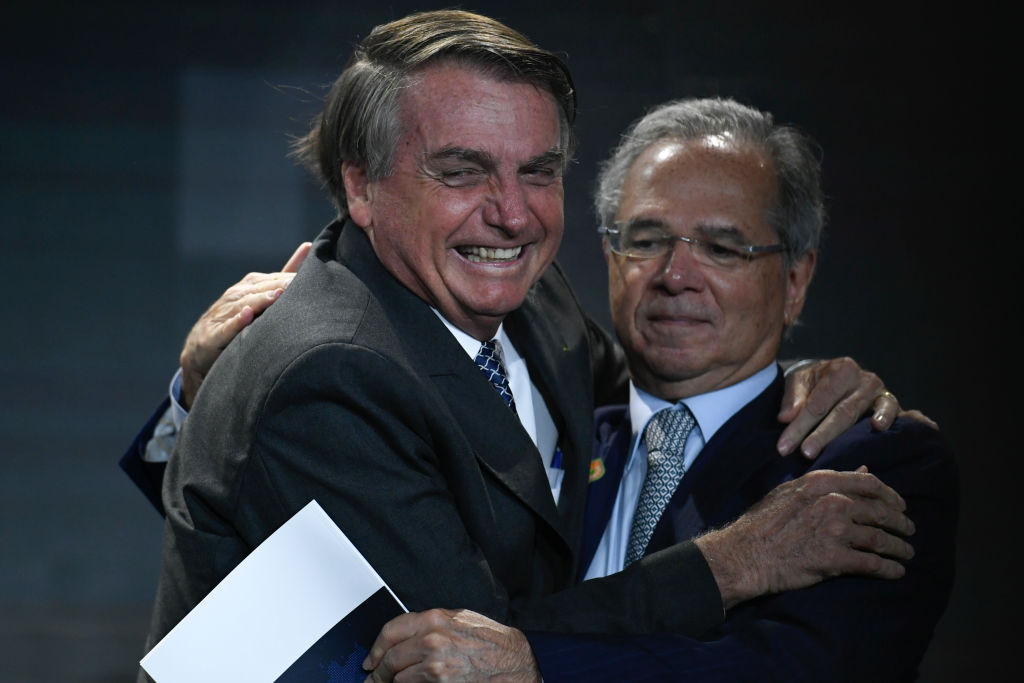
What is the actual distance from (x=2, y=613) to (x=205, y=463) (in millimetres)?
1943

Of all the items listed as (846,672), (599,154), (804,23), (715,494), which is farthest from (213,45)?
(846,672)

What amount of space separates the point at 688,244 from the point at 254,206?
64.0 inches

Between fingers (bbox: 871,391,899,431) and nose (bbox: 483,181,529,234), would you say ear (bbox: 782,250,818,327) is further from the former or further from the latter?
nose (bbox: 483,181,529,234)

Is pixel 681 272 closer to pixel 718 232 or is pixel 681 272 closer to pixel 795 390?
pixel 718 232

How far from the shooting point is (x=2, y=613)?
321cm

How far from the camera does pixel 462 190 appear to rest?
5.54 ft

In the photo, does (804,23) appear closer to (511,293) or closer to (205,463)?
(511,293)

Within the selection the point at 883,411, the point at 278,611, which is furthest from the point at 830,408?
the point at 278,611

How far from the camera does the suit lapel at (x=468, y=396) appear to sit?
165 centimetres

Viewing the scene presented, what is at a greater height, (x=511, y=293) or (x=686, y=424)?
(x=511, y=293)

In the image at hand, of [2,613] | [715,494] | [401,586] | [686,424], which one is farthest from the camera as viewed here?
[2,613]

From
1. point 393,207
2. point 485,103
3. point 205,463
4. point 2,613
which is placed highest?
point 485,103

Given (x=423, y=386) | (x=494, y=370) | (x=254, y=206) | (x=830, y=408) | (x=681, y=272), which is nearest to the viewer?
(x=423, y=386)

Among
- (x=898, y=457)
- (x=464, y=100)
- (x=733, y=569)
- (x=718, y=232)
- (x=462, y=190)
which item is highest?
(x=464, y=100)
